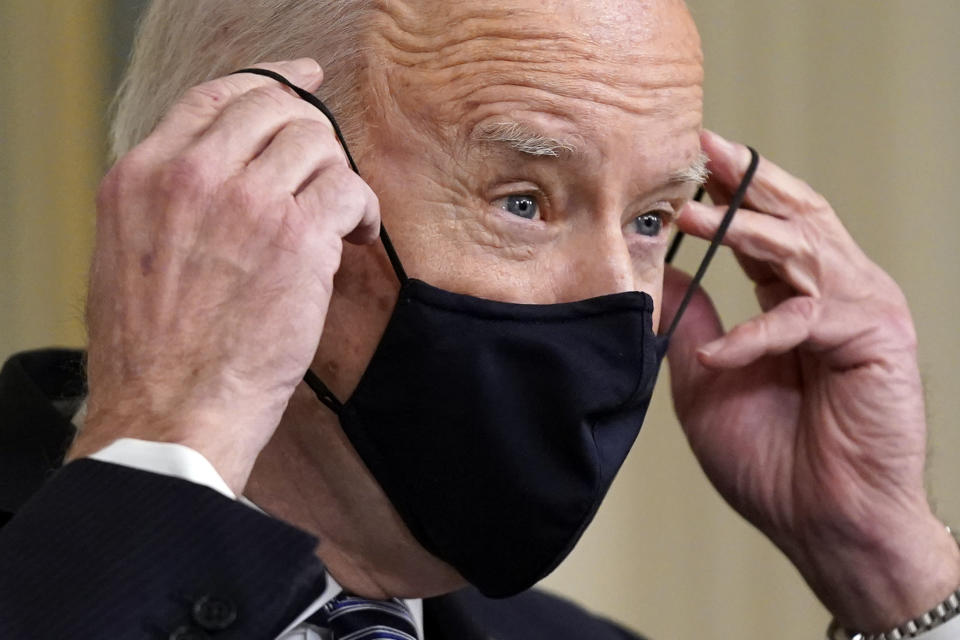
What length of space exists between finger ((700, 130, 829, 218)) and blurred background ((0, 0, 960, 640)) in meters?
1.14

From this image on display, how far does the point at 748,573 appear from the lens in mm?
3465

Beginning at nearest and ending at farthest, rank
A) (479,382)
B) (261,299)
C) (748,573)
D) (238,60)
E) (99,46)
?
(261,299) < (479,382) < (238,60) < (99,46) < (748,573)

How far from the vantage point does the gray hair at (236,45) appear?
1.71 m

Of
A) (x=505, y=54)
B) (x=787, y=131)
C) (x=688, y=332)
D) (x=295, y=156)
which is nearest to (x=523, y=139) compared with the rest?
(x=505, y=54)

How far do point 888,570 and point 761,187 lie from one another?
65 cm

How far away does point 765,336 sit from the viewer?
2.14m

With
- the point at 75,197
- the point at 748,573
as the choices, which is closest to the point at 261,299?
the point at 75,197

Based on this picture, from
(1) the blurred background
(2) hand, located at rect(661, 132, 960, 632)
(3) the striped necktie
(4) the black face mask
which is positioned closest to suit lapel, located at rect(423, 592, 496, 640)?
(3) the striped necktie

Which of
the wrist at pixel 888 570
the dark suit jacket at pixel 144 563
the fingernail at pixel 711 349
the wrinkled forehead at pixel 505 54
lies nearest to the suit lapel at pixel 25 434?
the dark suit jacket at pixel 144 563

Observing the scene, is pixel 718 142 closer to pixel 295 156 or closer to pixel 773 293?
pixel 773 293

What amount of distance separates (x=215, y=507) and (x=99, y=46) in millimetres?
2239

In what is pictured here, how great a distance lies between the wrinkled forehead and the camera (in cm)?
168

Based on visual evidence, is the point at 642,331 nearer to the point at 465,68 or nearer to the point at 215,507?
the point at 465,68

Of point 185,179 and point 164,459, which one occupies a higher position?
point 185,179
